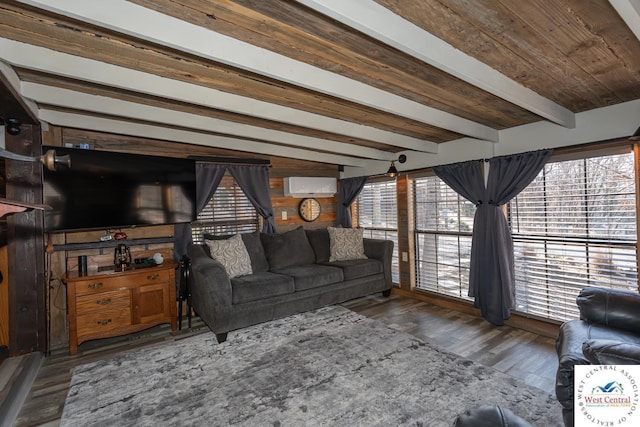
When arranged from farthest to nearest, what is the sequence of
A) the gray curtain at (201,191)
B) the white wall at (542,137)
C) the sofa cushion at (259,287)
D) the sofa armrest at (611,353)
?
the gray curtain at (201,191) < the sofa cushion at (259,287) < the white wall at (542,137) < the sofa armrest at (611,353)

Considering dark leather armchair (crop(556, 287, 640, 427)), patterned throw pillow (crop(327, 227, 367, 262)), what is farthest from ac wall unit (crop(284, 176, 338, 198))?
dark leather armchair (crop(556, 287, 640, 427))

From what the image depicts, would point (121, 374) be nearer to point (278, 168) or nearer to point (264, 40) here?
point (264, 40)

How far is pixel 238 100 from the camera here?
2475mm

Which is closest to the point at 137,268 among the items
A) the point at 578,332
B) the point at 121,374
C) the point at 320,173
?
the point at 121,374

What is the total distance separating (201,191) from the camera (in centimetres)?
398

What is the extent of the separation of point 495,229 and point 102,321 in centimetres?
414

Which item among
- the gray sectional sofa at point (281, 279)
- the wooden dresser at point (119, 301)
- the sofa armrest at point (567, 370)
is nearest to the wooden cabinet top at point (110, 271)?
the wooden dresser at point (119, 301)

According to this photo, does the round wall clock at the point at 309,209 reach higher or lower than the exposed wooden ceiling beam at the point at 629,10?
lower

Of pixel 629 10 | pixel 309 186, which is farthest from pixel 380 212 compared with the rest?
pixel 629 10

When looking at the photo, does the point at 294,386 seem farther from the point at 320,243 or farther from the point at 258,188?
the point at 258,188

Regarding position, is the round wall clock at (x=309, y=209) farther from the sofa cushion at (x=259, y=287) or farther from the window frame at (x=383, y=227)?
the sofa cushion at (x=259, y=287)

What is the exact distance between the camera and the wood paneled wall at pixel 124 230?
3104mm

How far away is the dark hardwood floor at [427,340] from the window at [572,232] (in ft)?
1.62

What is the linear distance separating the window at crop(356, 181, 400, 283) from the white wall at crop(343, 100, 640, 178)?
1.95 ft
